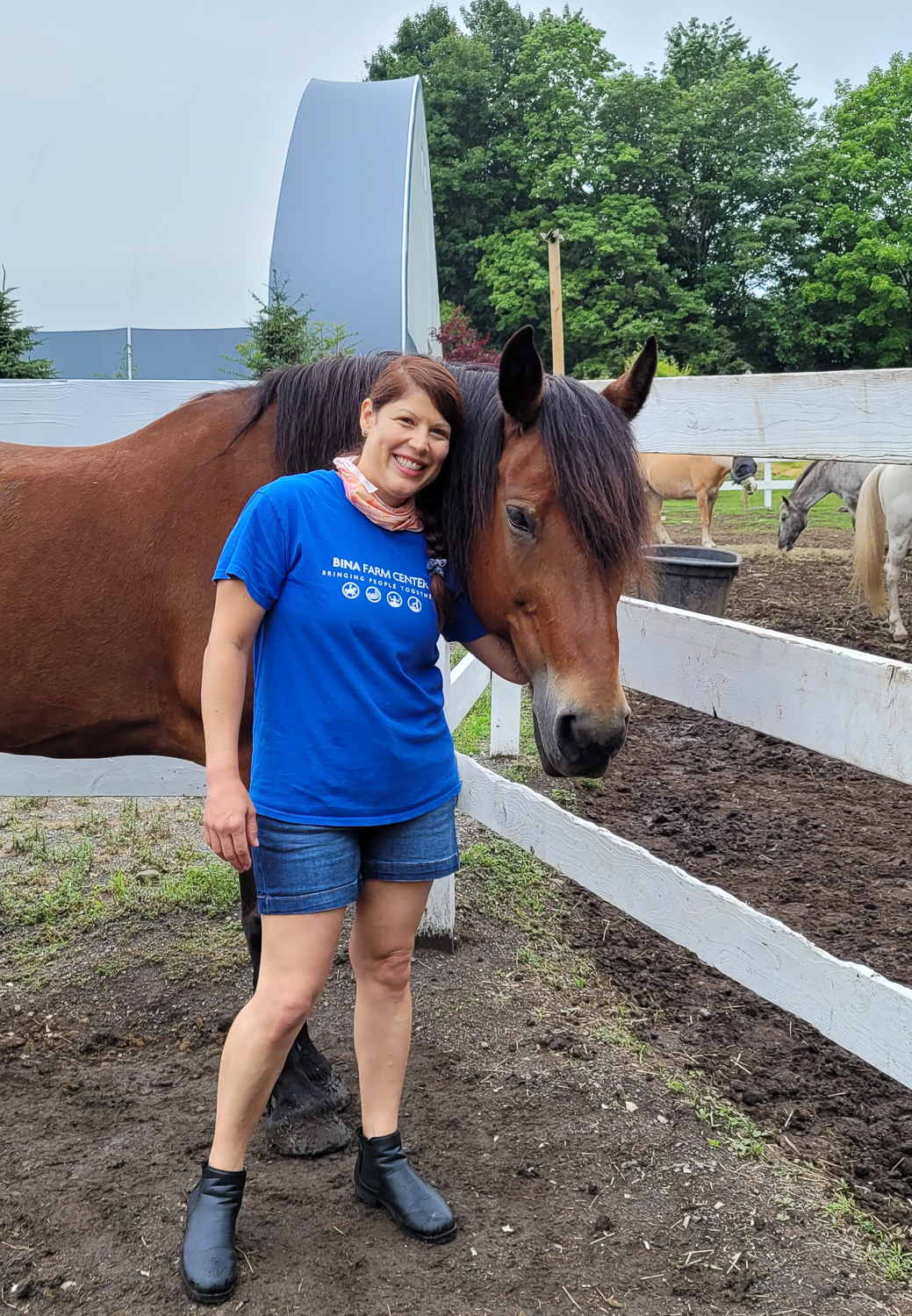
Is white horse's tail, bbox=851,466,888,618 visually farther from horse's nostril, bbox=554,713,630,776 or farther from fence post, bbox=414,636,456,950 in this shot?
horse's nostril, bbox=554,713,630,776

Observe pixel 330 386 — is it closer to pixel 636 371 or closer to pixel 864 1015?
pixel 636 371

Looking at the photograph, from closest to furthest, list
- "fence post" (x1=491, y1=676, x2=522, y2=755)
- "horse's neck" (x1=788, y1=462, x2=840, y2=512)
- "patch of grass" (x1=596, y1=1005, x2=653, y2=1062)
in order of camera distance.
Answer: "patch of grass" (x1=596, y1=1005, x2=653, y2=1062)
"fence post" (x1=491, y1=676, x2=522, y2=755)
"horse's neck" (x1=788, y1=462, x2=840, y2=512)

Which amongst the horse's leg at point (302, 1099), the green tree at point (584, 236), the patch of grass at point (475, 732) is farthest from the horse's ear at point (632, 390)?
the green tree at point (584, 236)

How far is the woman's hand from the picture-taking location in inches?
67.1

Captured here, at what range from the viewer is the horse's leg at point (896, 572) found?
833cm

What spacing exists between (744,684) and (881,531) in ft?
24.4

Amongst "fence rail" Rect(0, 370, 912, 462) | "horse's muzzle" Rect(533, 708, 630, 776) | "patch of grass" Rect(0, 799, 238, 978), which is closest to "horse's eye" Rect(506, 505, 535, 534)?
"horse's muzzle" Rect(533, 708, 630, 776)

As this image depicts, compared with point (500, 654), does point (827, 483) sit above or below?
above

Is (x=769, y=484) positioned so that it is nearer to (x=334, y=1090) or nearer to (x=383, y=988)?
(x=334, y=1090)

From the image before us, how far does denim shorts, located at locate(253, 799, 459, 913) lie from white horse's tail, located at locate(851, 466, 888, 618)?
7.88 metres

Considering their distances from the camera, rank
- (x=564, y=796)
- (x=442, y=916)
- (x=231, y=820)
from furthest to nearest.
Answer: (x=564, y=796) < (x=442, y=916) < (x=231, y=820)

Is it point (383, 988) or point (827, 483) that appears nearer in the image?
point (383, 988)

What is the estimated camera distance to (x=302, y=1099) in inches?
95.0

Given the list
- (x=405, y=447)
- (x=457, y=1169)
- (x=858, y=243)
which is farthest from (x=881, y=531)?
(x=858, y=243)
